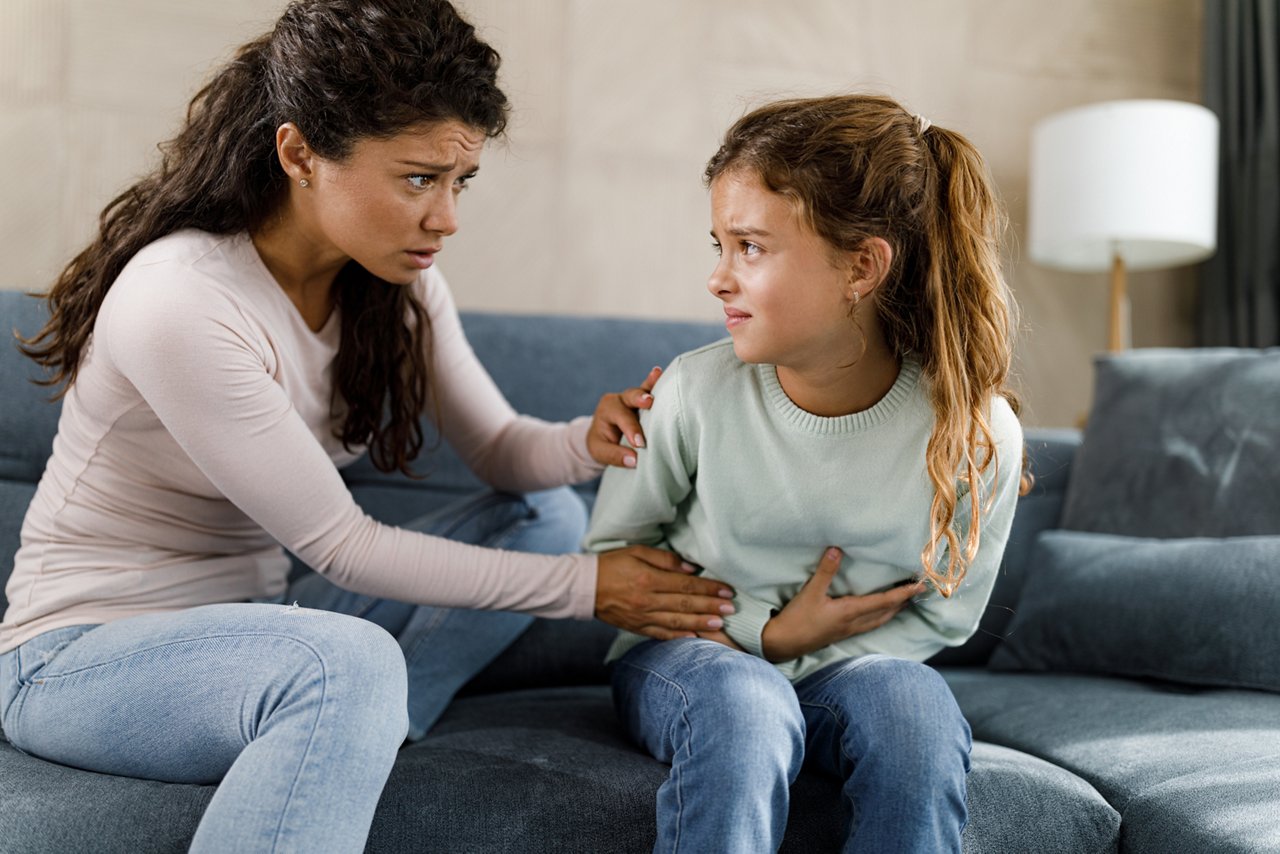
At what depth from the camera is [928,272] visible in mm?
1294

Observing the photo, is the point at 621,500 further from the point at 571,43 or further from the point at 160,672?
the point at 571,43

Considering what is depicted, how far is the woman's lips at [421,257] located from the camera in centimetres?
137

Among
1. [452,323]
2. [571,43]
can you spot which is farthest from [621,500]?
[571,43]

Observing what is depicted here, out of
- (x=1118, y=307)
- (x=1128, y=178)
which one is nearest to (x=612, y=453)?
(x=1128, y=178)

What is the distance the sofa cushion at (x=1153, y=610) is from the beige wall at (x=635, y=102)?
810 millimetres

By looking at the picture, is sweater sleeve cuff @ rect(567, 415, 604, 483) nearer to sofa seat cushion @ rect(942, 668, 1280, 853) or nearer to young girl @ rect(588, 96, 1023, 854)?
young girl @ rect(588, 96, 1023, 854)

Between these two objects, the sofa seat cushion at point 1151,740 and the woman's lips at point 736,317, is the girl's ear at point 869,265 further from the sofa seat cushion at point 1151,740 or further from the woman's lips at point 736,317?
the sofa seat cushion at point 1151,740

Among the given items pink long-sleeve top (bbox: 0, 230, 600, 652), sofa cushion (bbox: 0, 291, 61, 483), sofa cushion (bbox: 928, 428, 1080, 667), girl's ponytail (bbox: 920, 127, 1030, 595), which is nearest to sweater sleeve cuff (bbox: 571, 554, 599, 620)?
pink long-sleeve top (bbox: 0, 230, 600, 652)

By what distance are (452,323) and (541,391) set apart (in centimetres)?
26

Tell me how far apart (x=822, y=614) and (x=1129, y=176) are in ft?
5.34

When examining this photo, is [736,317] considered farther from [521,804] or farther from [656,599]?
[521,804]

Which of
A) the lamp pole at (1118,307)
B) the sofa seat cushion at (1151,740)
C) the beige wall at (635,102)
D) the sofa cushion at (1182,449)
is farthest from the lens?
the lamp pole at (1118,307)

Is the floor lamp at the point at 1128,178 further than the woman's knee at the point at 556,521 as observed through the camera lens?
Yes

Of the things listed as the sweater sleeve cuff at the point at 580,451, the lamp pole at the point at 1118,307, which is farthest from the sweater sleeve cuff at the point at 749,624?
the lamp pole at the point at 1118,307
